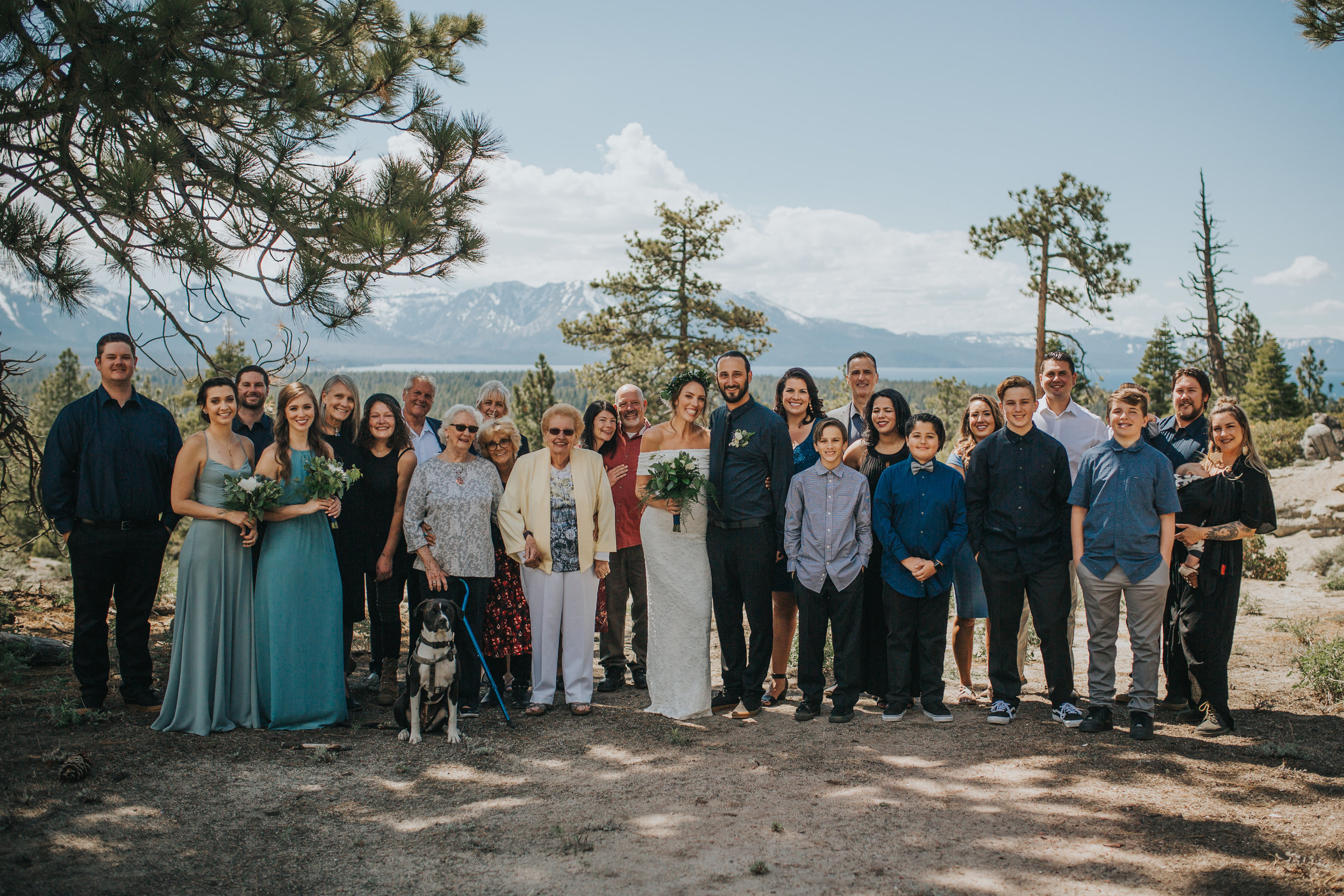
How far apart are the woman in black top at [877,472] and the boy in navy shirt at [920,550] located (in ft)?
0.59

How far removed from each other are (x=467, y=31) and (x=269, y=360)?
12.6 ft

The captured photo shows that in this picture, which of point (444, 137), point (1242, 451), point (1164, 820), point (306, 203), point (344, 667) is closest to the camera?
point (1164, 820)

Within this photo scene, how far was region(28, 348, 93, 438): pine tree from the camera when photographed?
39.7m

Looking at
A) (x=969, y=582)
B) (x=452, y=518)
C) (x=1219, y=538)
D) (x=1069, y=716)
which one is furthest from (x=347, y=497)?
(x=1219, y=538)

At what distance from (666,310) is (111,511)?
23639mm

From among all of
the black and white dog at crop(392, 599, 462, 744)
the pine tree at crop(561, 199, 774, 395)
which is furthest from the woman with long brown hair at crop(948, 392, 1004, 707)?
the pine tree at crop(561, 199, 774, 395)

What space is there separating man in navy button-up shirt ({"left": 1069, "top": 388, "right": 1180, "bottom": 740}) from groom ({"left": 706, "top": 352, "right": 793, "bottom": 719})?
2.03 m

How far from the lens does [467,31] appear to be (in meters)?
8.36

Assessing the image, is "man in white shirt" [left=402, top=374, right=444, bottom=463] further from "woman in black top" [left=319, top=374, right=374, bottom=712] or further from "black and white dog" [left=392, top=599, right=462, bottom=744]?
"black and white dog" [left=392, top=599, right=462, bottom=744]

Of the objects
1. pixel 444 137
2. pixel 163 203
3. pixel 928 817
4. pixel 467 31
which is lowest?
pixel 928 817

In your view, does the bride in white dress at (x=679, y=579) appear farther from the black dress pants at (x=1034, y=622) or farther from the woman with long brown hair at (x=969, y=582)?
the black dress pants at (x=1034, y=622)

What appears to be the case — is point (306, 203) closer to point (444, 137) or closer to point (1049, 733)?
point (444, 137)

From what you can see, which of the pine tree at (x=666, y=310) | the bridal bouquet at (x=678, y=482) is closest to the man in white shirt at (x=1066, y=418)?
Answer: the bridal bouquet at (x=678, y=482)

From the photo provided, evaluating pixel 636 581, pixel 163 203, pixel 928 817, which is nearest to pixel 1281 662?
pixel 928 817
